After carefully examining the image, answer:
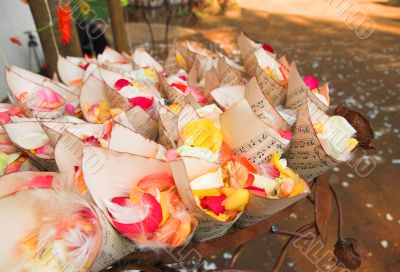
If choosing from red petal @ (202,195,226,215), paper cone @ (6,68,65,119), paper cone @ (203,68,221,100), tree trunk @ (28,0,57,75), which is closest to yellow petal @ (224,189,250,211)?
red petal @ (202,195,226,215)

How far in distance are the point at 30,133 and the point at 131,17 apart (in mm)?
5129

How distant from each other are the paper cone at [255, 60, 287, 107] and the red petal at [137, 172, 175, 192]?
444mm

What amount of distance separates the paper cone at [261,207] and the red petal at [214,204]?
6cm

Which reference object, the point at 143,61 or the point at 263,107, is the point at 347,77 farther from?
the point at 263,107

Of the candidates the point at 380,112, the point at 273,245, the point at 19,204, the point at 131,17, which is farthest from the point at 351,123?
the point at 131,17

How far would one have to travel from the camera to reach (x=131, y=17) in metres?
5.54

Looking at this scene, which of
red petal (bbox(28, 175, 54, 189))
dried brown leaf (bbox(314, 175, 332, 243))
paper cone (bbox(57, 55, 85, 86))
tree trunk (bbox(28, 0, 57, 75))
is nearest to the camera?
red petal (bbox(28, 175, 54, 189))

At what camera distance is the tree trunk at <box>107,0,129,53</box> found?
5.97ft

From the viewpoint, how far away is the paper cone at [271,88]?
979 mm

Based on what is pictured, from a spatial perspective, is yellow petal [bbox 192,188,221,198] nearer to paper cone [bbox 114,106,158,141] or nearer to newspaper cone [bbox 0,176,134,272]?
newspaper cone [bbox 0,176,134,272]

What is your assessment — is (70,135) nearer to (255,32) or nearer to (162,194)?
(162,194)

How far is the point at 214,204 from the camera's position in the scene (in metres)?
0.66

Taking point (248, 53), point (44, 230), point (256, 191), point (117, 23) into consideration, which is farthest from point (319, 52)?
point (44, 230)

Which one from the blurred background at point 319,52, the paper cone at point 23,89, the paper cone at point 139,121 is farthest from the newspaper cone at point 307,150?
the blurred background at point 319,52
